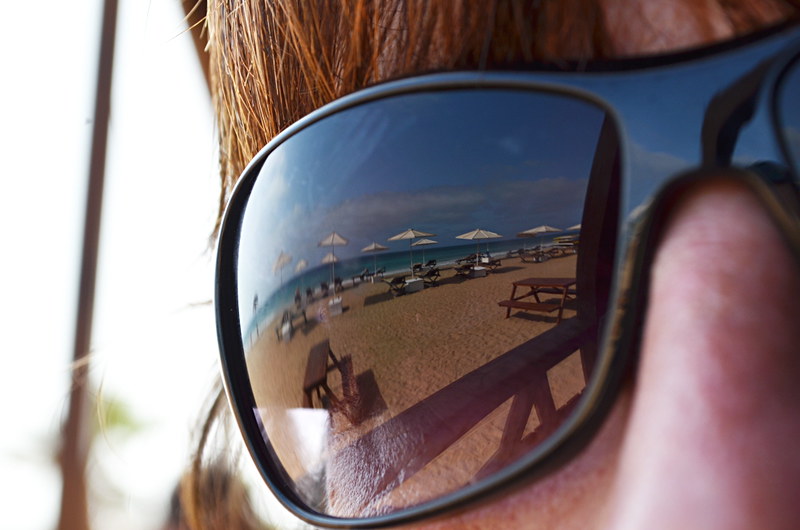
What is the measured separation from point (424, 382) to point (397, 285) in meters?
0.09

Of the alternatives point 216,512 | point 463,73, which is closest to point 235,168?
point 463,73

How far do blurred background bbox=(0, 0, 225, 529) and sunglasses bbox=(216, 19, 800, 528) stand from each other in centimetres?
57

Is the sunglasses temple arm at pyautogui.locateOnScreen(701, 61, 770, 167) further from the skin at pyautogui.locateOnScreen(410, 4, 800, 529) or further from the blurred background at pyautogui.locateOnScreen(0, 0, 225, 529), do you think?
the blurred background at pyautogui.locateOnScreen(0, 0, 225, 529)

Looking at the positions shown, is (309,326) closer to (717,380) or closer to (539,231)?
(539,231)

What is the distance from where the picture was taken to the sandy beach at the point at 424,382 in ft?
1.31

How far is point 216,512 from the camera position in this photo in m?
0.97

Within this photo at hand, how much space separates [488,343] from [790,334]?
0.66ft

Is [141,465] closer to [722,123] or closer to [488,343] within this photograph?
[488,343]

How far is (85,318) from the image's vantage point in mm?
1343

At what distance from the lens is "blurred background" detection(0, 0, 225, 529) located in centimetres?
109

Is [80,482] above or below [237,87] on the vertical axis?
below

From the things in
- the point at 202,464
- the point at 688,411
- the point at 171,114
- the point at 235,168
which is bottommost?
the point at 202,464

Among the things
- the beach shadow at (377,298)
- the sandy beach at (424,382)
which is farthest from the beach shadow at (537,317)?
the beach shadow at (377,298)

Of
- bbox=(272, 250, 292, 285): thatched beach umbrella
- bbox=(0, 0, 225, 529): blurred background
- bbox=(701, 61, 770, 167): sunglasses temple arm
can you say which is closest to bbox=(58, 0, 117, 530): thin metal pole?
bbox=(0, 0, 225, 529): blurred background
